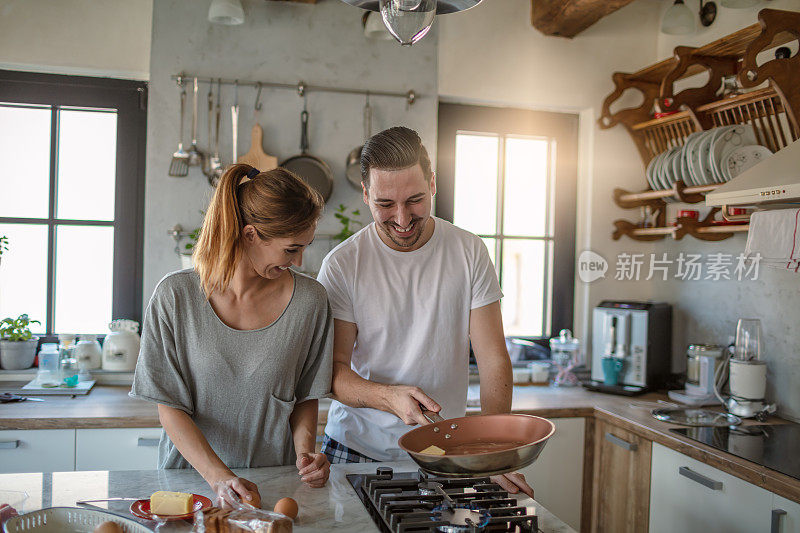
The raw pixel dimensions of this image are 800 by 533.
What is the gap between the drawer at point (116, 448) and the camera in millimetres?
2416

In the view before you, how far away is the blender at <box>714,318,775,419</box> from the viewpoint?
263cm

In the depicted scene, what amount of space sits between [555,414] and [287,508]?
1.76 meters

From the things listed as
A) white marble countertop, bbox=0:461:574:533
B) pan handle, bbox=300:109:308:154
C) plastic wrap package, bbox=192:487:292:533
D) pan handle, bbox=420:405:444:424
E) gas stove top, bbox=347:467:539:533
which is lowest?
white marble countertop, bbox=0:461:574:533

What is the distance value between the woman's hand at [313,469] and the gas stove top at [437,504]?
0.24ft

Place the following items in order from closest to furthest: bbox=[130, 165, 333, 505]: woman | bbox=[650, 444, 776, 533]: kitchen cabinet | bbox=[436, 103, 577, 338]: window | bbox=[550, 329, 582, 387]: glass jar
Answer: bbox=[130, 165, 333, 505]: woman → bbox=[650, 444, 776, 533]: kitchen cabinet → bbox=[550, 329, 582, 387]: glass jar → bbox=[436, 103, 577, 338]: window

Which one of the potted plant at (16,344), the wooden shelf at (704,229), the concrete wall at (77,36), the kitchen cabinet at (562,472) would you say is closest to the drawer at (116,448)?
the potted plant at (16,344)

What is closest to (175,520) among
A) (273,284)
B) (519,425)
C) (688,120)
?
(273,284)

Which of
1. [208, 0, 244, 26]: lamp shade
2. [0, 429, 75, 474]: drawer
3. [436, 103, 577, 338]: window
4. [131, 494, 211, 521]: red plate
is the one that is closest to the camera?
[131, 494, 211, 521]: red plate

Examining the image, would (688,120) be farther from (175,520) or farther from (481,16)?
(175,520)

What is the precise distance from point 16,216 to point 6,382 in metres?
0.73

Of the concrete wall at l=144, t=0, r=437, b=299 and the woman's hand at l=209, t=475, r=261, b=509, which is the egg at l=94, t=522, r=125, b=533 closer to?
the woman's hand at l=209, t=475, r=261, b=509

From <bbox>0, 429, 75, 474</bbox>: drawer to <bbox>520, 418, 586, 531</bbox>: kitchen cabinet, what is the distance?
175cm

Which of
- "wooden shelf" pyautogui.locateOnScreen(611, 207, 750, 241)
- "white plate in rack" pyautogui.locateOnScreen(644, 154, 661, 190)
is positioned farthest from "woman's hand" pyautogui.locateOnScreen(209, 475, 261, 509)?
"white plate in rack" pyautogui.locateOnScreen(644, 154, 661, 190)

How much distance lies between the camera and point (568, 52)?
3428 mm
